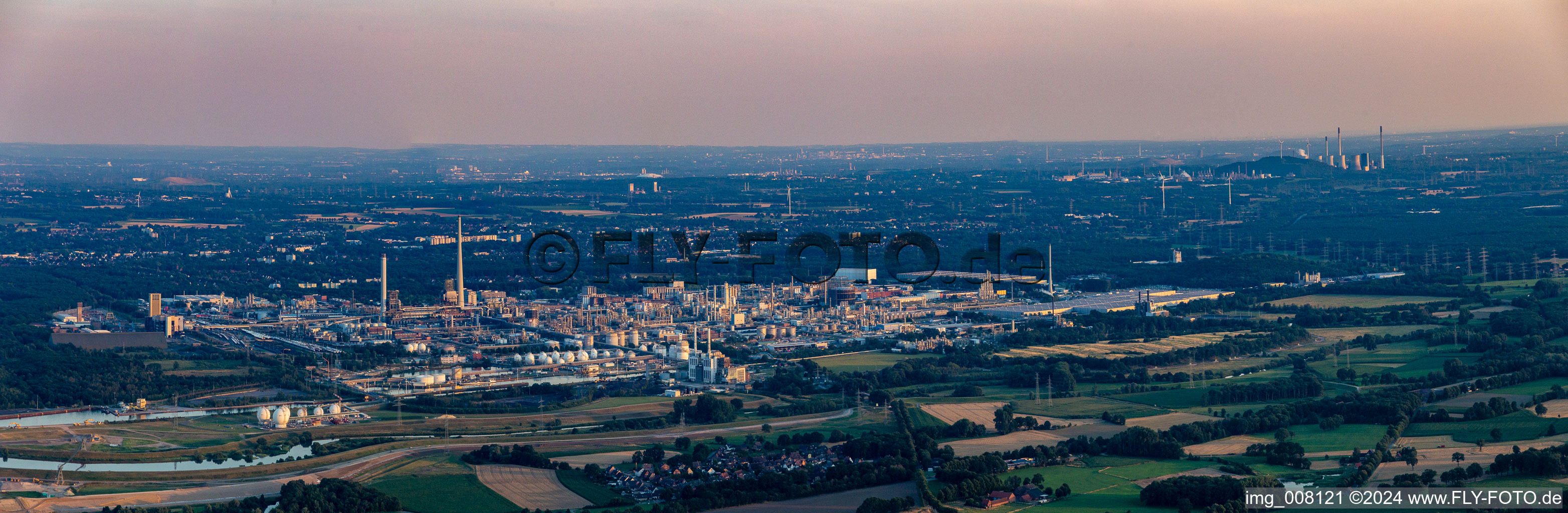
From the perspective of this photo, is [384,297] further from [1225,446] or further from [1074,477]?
[1074,477]

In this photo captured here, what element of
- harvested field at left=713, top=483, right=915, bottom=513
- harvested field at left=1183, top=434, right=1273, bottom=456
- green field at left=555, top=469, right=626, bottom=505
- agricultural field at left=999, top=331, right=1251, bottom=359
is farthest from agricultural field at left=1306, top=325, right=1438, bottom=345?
green field at left=555, top=469, right=626, bottom=505

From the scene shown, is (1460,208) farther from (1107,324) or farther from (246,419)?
(246,419)

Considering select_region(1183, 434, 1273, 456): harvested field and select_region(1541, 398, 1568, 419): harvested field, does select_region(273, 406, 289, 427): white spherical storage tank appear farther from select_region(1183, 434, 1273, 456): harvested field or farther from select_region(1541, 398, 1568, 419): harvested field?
select_region(1541, 398, 1568, 419): harvested field

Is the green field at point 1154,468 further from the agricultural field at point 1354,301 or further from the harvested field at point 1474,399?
the agricultural field at point 1354,301

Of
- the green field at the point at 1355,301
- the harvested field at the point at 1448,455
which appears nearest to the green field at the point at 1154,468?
the harvested field at the point at 1448,455

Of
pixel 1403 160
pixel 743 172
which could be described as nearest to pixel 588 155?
pixel 743 172

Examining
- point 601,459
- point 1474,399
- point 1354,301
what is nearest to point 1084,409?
point 1474,399
